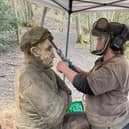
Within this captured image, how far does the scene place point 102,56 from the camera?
283 cm

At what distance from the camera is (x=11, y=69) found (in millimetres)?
8977

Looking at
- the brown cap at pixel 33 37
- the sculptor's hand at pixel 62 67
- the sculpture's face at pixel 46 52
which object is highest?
the brown cap at pixel 33 37

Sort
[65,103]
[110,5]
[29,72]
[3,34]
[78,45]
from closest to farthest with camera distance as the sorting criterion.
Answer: [29,72] < [65,103] < [110,5] < [3,34] < [78,45]

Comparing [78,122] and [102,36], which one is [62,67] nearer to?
[102,36]

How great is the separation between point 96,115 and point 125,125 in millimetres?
292

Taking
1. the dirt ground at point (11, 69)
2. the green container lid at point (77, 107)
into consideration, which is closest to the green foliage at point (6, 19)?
the dirt ground at point (11, 69)

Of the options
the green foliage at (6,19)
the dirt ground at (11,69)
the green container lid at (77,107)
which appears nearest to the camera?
the green container lid at (77,107)

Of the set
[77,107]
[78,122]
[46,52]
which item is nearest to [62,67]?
[46,52]

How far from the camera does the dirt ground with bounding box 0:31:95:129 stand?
211 inches

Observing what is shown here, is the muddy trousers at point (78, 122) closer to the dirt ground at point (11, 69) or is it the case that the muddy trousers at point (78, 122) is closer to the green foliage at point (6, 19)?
the dirt ground at point (11, 69)

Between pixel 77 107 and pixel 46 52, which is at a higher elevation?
pixel 46 52

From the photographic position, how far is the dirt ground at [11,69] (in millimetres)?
5366

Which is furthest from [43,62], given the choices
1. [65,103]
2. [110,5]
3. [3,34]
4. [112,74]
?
[3,34]

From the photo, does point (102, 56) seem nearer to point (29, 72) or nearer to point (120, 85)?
point (120, 85)
